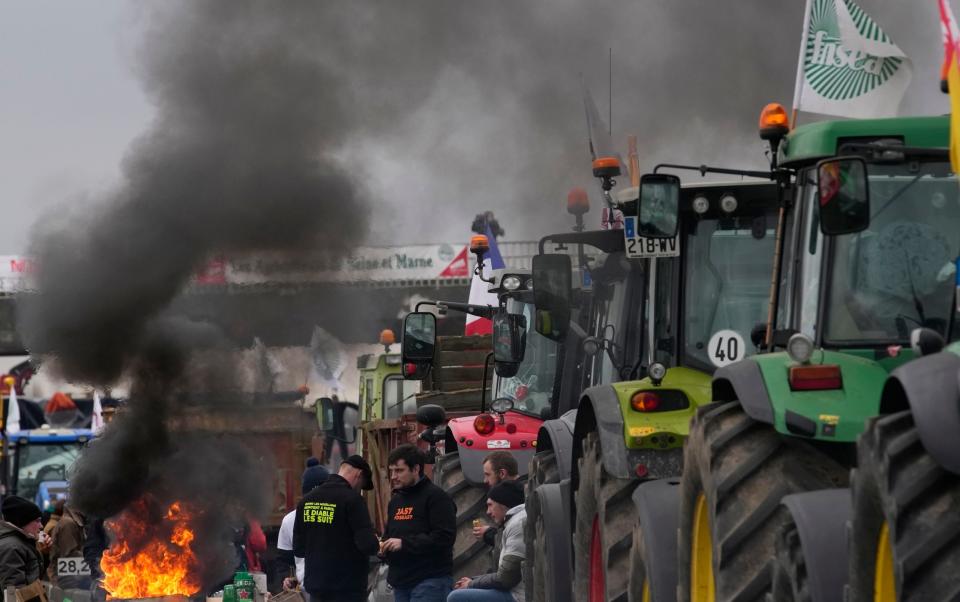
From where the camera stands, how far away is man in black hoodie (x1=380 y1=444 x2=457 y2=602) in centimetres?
1141

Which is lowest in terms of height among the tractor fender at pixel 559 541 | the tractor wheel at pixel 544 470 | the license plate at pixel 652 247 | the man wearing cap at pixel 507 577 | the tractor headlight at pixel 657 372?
the man wearing cap at pixel 507 577

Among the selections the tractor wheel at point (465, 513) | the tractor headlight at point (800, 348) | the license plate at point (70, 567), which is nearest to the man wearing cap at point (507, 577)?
the tractor wheel at point (465, 513)

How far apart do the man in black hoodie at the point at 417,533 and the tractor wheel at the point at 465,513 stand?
135 centimetres

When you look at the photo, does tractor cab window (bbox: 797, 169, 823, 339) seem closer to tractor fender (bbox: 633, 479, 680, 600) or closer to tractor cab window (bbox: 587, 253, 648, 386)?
tractor fender (bbox: 633, 479, 680, 600)

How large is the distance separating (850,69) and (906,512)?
17.7 ft

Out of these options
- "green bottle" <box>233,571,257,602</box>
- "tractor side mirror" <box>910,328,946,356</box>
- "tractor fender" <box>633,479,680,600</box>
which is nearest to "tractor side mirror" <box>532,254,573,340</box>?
"tractor fender" <box>633,479,680,600</box>

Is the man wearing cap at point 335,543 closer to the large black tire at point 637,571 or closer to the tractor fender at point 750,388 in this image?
the large black tire at point 637,571

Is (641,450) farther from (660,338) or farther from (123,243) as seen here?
(123,243)

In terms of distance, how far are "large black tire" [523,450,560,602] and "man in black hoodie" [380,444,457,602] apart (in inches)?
27.9

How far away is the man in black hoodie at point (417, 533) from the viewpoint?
11.4 m

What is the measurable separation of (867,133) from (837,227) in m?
1.02

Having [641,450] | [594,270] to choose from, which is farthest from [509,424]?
[641,450]

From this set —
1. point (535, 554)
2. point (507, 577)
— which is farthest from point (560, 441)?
point (507, 577)

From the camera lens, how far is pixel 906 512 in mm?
4773
